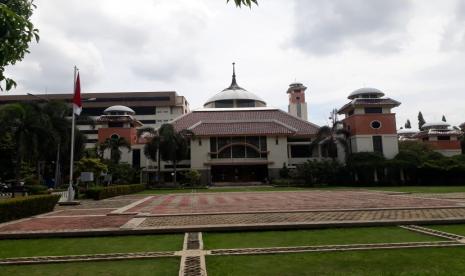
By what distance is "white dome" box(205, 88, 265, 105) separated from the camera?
61688 millimetres

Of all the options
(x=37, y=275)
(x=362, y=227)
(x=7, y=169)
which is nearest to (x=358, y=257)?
(x=362, y=227)

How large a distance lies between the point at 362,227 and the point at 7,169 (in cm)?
4699

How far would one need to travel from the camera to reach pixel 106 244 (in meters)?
8.07

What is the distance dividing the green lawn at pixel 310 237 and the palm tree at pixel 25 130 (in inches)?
1089

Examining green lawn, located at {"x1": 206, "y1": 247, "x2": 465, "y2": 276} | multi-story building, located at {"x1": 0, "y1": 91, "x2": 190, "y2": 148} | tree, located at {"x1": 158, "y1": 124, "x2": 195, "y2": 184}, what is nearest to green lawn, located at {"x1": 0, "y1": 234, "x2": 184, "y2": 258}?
green lawn, located at {"x1": 206, "y1": 247, "x2": 465, "y2": 276}

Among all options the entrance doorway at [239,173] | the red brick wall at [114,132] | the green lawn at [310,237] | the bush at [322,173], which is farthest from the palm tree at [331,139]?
the green lawn at [310,237]

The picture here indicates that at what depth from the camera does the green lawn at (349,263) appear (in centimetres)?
542

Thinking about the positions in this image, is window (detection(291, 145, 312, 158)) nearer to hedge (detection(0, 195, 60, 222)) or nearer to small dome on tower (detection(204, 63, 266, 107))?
small dome on tower (detection(204, 63, 266, 107))

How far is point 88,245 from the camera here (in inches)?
316

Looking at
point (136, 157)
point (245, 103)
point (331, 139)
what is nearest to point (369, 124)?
point (331, 139)

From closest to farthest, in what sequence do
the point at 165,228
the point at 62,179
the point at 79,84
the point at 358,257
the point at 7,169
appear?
the point at 358,257 < the point at 165,228 < the point at 79,84 < the point at 7,169 < the point at 62,179

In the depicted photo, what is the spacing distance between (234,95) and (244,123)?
11794mm

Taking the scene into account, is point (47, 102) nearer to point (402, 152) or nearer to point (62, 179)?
point (62, 179)

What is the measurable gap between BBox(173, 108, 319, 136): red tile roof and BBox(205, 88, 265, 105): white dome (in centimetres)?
558
